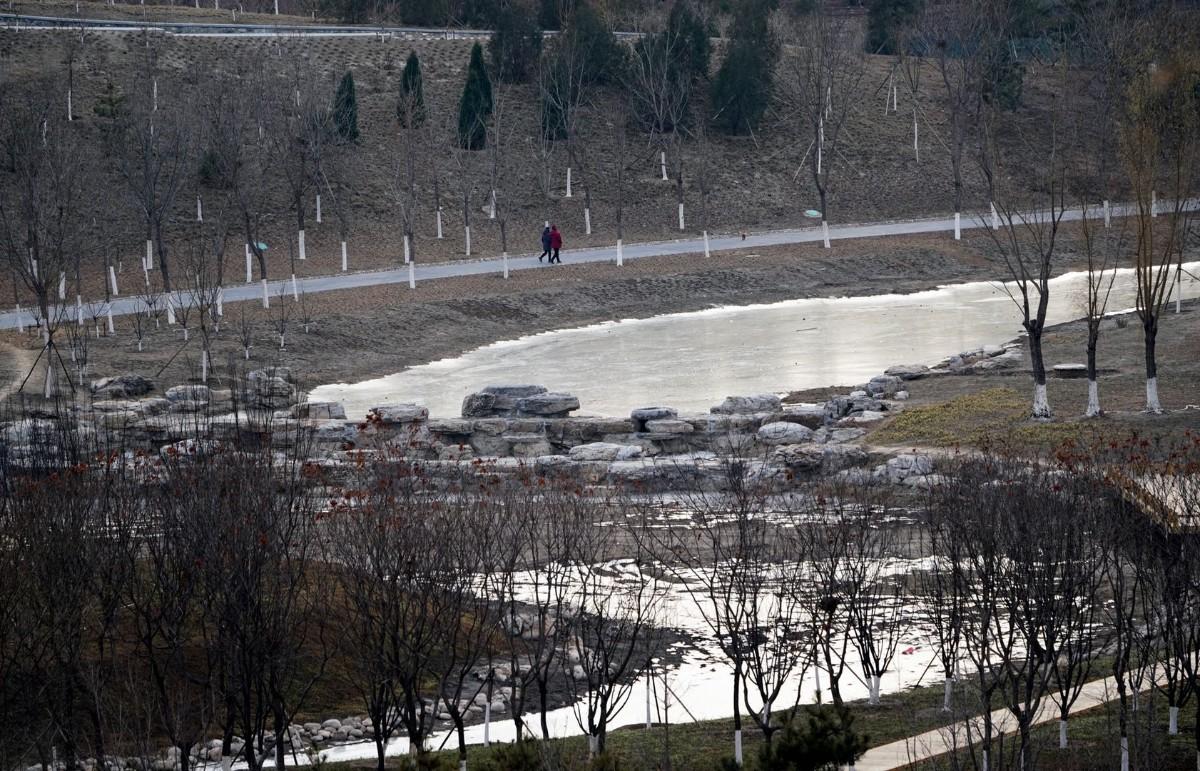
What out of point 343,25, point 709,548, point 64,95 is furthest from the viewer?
point 343,25

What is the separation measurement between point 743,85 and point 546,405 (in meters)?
44.3

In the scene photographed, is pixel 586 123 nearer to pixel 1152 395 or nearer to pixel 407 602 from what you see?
pixel 1152 395

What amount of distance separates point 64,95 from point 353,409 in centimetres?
3333

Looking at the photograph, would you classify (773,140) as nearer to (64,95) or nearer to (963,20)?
(963,20)

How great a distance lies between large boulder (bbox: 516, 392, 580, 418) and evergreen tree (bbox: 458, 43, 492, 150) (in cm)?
3447

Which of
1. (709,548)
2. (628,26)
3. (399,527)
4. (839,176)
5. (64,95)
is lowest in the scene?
(709,548)

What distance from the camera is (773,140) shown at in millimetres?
73562

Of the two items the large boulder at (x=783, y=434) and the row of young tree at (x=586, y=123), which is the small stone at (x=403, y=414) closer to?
the large boulder at (x=783, y=434)

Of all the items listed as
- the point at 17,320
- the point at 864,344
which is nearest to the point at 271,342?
the point at 17,320

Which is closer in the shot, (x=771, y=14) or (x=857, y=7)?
(x=771, y=14)

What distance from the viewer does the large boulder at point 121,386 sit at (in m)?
34.5

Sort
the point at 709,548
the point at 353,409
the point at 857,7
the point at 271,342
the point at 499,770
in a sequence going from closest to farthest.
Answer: the point at 499,770 → the point at 709,548 → the point at 353,409 → the point at 271,342 → the point at 857,7

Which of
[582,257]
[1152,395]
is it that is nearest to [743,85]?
[582,257]

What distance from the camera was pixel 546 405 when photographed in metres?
32.4
